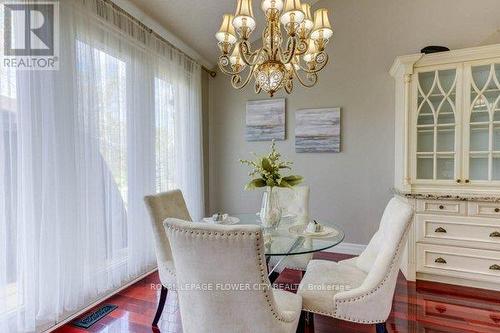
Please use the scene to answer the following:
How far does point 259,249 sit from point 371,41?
3227 mm

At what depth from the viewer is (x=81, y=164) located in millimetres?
2072

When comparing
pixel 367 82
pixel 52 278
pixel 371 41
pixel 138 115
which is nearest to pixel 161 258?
pixel 52 278

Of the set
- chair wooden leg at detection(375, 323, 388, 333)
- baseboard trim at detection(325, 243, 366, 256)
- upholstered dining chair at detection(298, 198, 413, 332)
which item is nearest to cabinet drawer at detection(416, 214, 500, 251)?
baseboard trim at detection(325, 243, 366, 256)

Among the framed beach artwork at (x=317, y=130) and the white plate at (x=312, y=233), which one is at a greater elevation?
the framed beach artwork at (x=317, y=130)

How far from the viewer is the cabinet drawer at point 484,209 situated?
2.48 meters

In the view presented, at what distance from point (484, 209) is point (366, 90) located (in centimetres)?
170

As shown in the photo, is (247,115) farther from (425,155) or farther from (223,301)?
(223,301)

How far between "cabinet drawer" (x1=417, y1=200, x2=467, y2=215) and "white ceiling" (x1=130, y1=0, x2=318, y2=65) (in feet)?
8.94

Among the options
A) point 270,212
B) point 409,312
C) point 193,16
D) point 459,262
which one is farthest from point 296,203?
point 193,16

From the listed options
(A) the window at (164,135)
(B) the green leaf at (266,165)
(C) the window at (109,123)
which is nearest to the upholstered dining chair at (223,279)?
(B) the green leaf at (266,165)

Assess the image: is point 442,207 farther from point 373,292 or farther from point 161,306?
point 161,306

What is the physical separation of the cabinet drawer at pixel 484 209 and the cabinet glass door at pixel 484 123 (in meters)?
0.27

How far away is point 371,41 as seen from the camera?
331 cm

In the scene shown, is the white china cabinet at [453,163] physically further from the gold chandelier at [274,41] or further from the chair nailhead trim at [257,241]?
the chair nailhead trim at [257,241]
